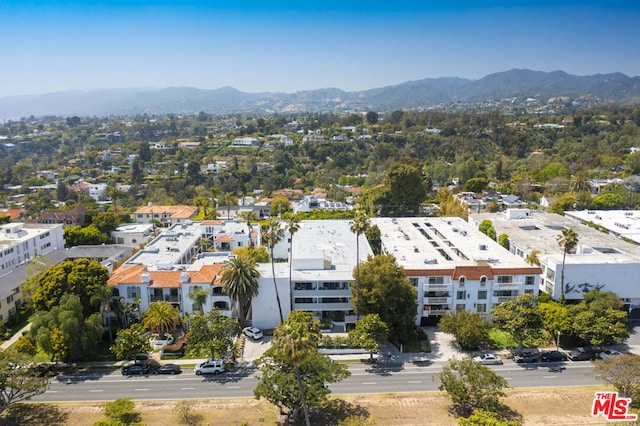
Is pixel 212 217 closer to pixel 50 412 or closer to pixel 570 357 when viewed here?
pixel 50 412

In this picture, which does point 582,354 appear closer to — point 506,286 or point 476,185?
point 506,286

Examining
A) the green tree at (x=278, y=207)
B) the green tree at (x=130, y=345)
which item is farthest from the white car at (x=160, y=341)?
the green tree at (x=278, y=207)

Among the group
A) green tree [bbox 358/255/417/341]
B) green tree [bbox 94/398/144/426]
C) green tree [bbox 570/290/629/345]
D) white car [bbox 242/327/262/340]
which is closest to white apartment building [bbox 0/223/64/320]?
green tree [bbox 94/398/144/426]

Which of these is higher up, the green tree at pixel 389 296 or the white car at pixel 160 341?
the green tree at pixel 389 296

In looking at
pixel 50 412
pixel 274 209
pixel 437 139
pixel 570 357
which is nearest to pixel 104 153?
pixel 274 209

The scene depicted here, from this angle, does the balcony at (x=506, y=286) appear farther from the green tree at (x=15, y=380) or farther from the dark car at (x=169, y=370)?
the green tree at (x=15, y=380)

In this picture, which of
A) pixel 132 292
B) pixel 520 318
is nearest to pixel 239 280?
pixel 132 292
